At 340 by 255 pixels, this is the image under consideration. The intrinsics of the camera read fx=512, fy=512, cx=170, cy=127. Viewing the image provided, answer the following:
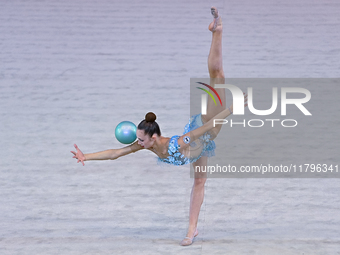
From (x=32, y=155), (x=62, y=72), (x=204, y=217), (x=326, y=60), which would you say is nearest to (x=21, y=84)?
(x=62, y=72)

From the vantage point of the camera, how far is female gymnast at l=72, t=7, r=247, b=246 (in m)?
3.57

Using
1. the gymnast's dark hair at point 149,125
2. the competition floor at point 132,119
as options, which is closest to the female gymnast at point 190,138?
the gymnast's dark hair at point 149,125

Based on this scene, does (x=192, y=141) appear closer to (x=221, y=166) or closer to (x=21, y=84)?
(x=221, y=166)

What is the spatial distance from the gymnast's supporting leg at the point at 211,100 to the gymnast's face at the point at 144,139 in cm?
45

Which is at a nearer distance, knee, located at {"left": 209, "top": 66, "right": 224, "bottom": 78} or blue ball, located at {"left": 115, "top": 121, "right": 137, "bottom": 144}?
blue ball, located at {"left": 115, "top": 121, "right": 137, "bottom": 144}

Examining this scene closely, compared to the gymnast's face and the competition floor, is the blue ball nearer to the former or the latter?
the gymnast's face

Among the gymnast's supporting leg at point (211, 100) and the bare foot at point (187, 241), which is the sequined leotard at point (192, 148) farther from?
the bare foot at point (187, 241)

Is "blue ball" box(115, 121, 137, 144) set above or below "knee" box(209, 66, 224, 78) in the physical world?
below

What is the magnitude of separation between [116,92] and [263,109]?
6.72ft

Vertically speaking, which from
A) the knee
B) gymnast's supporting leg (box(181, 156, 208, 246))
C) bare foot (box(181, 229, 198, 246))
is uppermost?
the knee

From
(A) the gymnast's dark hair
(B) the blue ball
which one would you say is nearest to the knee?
(A) the gymnast's dark hair

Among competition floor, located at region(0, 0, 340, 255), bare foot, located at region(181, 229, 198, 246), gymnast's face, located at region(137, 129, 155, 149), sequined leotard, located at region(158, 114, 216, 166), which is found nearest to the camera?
gymnast's face, located at region(137, 129, 155, 149)

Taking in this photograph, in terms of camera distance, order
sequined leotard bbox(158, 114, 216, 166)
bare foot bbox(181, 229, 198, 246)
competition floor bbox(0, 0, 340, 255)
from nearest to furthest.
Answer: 1. sequined leotard bbox(158, 114, 216, 166)
2. bare foot bbox(181, 229, 198, 246)
3. competition floor bbox(0, 0, 340, 255)

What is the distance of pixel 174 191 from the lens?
489 centimetres
